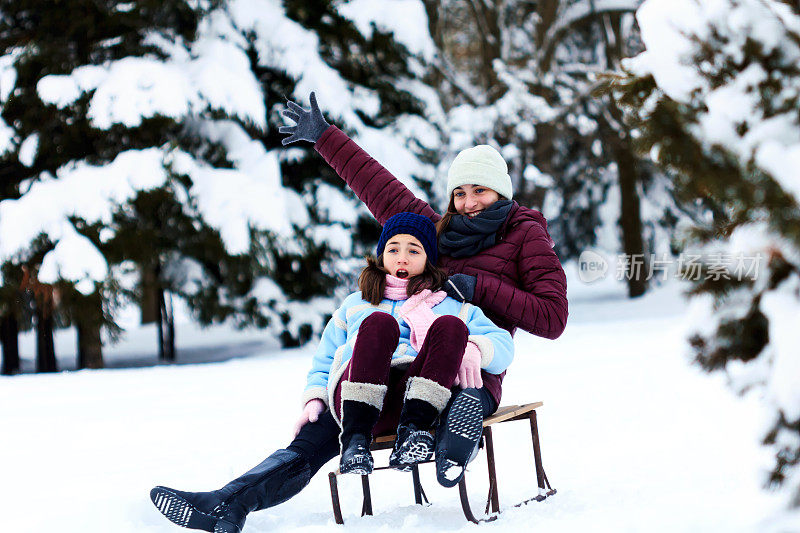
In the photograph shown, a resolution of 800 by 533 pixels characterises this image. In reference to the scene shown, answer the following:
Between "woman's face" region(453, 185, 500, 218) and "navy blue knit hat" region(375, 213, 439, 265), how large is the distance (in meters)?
0.31

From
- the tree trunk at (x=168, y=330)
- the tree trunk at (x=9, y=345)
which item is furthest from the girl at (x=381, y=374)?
the tree trunk at (x=9, y=345)

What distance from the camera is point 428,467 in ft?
14.8

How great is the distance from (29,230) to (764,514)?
767 centimetres

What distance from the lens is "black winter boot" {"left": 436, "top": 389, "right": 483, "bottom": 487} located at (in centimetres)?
277

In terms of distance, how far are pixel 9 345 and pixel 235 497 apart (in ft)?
26.6

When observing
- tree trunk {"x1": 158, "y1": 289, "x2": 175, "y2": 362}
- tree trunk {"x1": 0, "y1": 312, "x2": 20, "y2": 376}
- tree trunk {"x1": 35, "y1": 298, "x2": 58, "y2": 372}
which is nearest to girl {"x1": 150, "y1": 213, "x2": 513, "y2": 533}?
tree trunk {"x1": 35, "y1": 298, "x2": 58, "y2": 372}

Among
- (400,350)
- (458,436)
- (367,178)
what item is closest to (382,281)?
(400,350)

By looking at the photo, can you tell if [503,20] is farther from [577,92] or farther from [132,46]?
[132,46]

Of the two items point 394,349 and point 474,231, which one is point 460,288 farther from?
point 394,349

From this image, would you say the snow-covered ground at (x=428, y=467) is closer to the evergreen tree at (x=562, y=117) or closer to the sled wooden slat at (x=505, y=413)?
the sled wooden slat at (x=505, y=413)

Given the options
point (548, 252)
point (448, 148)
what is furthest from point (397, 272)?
point (448, 148)

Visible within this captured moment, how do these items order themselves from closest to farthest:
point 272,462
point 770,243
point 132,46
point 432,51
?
1. point 770,243
2. point 272,462
3. point 132,46
4. point 432,51

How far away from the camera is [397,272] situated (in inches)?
134

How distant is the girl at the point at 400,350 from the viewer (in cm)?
297
